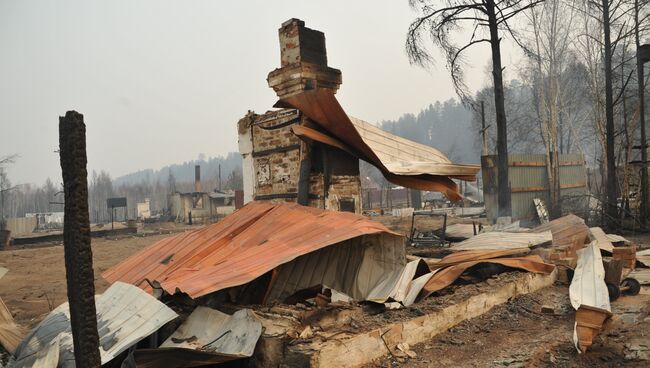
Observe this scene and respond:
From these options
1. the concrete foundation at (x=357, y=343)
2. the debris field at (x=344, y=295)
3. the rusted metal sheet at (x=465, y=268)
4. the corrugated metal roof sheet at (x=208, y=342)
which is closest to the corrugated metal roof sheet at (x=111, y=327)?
the debris field at (x=344, y=295)

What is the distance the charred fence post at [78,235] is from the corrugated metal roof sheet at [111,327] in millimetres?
1106

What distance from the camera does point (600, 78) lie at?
26.0m

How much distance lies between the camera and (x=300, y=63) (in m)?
8.38

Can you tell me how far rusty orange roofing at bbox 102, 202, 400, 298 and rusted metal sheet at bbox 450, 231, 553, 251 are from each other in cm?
261

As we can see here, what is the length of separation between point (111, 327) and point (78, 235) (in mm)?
1870

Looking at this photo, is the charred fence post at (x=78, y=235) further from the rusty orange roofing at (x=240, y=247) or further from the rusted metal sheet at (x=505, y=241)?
the rusted metal sheet at (x=505, y=241)

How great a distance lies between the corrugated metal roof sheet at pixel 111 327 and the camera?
385cm

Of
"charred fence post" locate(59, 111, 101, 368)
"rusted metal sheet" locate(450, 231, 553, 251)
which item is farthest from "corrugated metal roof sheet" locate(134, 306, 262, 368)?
"rusted metal sheet" locate(450, 231, 553, 251)

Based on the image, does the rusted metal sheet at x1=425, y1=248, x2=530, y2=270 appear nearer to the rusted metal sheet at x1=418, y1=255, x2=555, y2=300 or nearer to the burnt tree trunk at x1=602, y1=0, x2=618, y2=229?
the rusted metal sheet at x1=418, y1=255, x2=555, y2=300

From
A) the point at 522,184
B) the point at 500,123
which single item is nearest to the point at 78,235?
the point at 500,123

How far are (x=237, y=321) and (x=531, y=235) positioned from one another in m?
5.43

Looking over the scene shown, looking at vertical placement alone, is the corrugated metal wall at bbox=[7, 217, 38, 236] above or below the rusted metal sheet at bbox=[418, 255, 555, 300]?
below

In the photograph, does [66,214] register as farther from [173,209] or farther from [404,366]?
[173,209]

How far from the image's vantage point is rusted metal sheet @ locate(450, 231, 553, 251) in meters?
6.86
